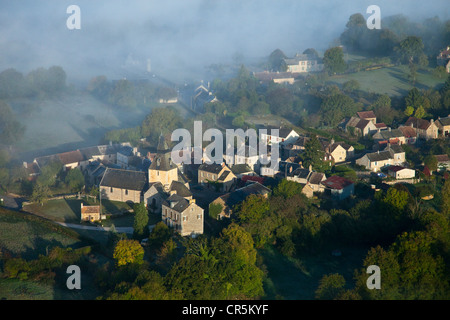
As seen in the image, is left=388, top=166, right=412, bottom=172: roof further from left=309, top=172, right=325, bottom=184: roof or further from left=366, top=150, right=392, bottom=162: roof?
left=309, top=172, right=325, bottom=184: roof

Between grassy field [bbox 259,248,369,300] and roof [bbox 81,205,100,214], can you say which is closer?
grassy field [bbox 259,248,369,300]

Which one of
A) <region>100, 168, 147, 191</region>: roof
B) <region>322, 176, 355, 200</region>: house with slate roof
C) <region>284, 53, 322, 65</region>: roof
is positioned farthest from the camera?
<region>284, 53, 322, 65</region>: roof

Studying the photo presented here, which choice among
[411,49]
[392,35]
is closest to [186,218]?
[411,49]

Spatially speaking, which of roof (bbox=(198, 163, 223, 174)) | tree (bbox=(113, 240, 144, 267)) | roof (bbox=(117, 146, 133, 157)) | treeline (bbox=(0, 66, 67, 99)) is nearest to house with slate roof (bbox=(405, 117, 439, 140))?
roof (bbox=(198, 163, 223, 174))

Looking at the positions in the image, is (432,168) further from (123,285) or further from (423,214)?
(123,285)

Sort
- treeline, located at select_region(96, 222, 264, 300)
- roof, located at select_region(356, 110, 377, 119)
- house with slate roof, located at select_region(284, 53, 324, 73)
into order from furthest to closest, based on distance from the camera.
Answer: house with slate roof, located at select_region(284, 53, 324, 73) < roof, located at select_region(356, 110, 377, 119) < treeline, located at select_region(96, 222, 264, 300)

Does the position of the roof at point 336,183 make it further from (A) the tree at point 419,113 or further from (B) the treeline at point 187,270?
(A) the tree at point 419,113
